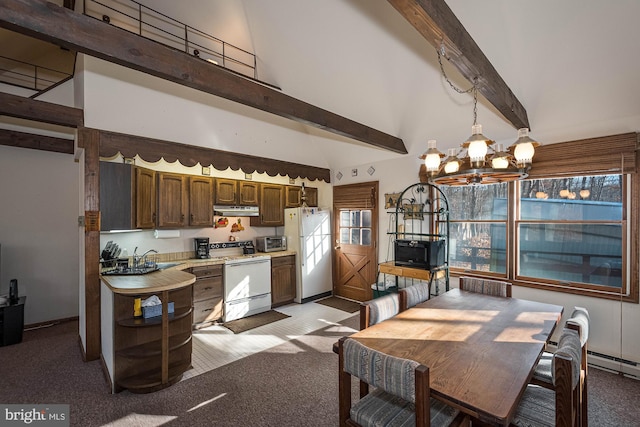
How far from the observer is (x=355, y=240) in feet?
18.0

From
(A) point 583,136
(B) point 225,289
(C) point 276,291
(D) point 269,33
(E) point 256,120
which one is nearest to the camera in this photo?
(A) point 583,136

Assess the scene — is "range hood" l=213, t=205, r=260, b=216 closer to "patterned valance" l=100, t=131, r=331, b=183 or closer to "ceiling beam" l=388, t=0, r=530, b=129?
"patterned valance" l=100, t=131, r=331, b=183

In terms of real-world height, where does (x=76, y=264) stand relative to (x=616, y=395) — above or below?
above

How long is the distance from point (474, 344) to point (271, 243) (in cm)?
383

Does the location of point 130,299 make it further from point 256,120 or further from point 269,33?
point 269,33

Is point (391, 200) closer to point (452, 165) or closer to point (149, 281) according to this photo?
point (452, 165)

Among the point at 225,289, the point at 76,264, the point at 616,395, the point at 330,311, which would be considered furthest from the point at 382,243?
the point at 76,264

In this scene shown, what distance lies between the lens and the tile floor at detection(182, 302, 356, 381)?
3164mm

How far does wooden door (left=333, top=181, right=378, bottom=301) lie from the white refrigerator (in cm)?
20

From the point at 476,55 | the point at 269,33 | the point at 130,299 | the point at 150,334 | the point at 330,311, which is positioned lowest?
the point at 330,311

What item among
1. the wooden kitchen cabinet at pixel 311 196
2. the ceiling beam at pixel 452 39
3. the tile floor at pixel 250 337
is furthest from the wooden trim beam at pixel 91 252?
the wooden kitchen cabinet at pixel 311 196

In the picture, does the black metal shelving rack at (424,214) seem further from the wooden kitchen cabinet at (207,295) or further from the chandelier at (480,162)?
the wooden kitchen cabinet at (207,295)

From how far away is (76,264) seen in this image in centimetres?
451

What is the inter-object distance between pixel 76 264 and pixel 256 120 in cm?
358
